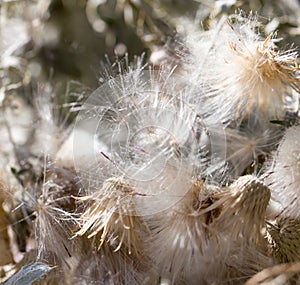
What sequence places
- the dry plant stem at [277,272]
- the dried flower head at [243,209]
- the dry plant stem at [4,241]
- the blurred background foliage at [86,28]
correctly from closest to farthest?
the dry plant stem at [277,272] → the dried flower head at [243,209] → the dry plant stem at [4,241] → the blurred background foliage at [86,28]

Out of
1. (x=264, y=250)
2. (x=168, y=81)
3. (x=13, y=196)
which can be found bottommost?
(x=264, y=250)

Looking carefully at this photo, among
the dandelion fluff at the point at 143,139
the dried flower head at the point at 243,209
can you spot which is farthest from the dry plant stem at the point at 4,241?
the dried flower head at the point at 243,209

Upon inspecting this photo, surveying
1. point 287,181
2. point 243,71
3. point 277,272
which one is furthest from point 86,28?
point 277,272

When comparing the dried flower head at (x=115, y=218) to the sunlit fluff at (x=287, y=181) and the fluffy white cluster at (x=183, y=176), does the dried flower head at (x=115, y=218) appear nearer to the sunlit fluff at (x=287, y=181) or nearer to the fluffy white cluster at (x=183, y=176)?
the fluffy white cluster at (x=183, y=176)

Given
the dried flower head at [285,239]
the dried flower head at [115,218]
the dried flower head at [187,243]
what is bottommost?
the dried flower head at [285,239]

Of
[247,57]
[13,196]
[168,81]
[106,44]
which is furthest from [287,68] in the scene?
[106,44]

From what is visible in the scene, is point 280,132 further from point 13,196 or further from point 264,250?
point 13,196

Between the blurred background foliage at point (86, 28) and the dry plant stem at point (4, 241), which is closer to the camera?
the dry plant stem at point (4, 241)

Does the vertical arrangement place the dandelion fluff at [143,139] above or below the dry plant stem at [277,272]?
above

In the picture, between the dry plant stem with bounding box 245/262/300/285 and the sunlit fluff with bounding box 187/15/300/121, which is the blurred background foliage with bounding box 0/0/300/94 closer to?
the sunlit fluff with bounding box 187/15/300/121
